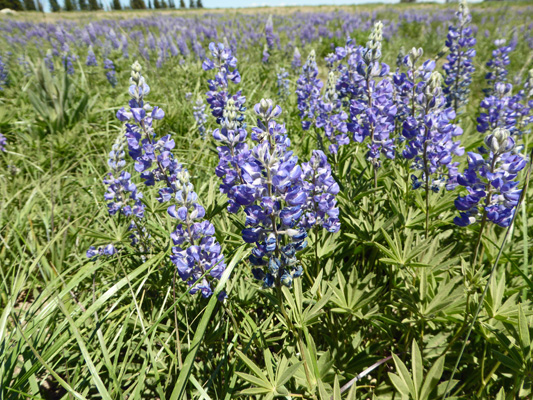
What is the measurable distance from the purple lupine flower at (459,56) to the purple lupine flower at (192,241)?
359 centimetres

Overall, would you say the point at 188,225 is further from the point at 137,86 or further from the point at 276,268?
the point at 137,86

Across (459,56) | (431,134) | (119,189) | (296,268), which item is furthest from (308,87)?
(296,268)

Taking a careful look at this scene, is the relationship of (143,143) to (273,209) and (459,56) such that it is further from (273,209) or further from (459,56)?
(459,56)

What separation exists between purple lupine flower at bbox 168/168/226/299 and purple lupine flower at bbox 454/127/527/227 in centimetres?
123

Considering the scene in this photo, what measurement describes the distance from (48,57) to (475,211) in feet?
26.7

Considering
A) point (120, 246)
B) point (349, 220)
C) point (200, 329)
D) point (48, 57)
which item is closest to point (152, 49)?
point (48, 57)

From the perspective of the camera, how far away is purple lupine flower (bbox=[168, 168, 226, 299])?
1.58m

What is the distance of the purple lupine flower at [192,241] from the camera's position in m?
1.58

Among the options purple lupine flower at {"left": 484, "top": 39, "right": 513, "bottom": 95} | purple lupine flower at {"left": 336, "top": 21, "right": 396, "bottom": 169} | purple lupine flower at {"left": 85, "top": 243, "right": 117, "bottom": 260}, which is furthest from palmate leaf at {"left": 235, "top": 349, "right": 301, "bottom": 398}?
purple lupine flower at {"left": 484, "top": 39, "right": 513, "bottom": 95}

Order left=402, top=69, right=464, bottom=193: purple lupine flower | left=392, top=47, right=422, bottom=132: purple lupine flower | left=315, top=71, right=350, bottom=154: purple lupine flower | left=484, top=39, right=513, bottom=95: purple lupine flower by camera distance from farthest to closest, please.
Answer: left=484, top=39, right=513, bottom=95: purple lupine flower → left=315, top=71, right=350, bottom=154: purple lupine flower → left=392, top=47, right=422, bottom=132: purple lupine flower → left=402, top=69, right=464, bottom=193: purple lupine flower

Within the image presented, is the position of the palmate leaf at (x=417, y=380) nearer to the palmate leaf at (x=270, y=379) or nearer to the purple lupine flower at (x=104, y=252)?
the palmate leaf at (x=270, y=379)

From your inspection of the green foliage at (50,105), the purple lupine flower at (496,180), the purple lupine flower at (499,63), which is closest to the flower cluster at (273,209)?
the purple lupine flower at (496,180)

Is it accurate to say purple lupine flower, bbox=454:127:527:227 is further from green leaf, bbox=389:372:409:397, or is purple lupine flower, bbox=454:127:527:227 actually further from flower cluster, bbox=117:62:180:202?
flower cluster, bbox=117:62:180:202

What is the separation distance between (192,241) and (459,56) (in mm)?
3953
